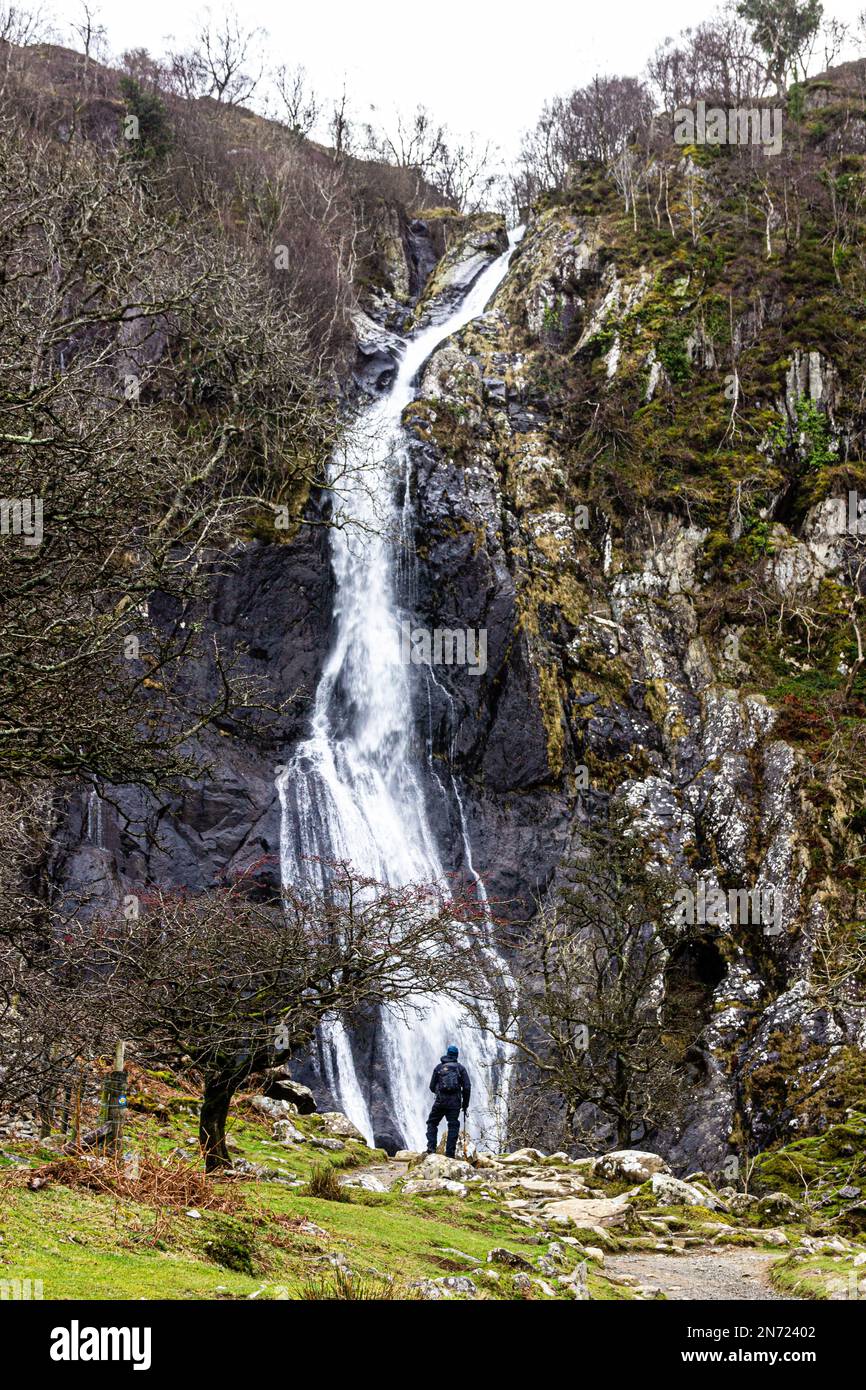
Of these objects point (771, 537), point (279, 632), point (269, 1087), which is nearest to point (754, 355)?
point (771, 537)

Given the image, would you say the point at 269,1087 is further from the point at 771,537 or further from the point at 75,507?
the point at 771,537

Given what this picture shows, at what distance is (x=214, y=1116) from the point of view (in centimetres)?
937

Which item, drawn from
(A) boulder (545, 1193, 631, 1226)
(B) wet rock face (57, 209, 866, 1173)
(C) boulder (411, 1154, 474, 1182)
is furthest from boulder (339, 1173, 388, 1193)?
(B) wet rock face (57, 209, 866, 1173)

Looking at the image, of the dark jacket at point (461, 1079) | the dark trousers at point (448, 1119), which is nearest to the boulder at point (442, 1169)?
the dark trousers at point (448, 1119)

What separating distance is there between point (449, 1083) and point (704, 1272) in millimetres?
5480

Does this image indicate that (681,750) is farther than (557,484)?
No

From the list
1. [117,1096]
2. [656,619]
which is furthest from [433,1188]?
[656,619]

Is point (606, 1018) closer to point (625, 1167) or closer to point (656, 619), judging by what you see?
point (625, 1167)

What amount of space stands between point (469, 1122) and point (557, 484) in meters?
19.2

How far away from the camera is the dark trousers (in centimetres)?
1426

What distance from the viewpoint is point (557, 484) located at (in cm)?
3125

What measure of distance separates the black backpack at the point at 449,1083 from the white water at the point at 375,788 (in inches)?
222

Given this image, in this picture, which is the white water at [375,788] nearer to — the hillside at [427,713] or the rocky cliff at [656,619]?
the hillside at [427,713]

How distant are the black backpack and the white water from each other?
18.5 ft
